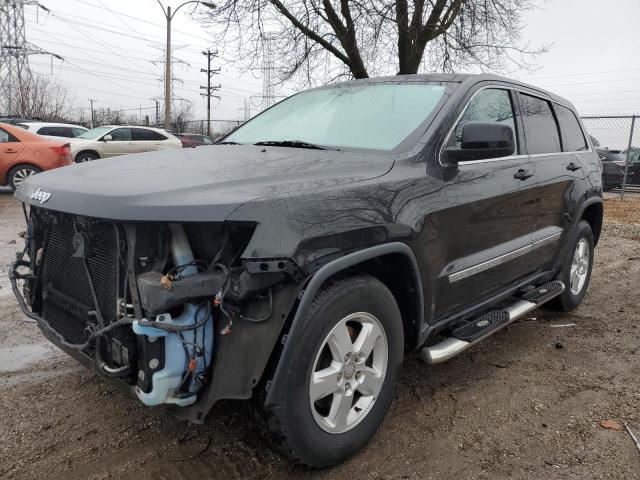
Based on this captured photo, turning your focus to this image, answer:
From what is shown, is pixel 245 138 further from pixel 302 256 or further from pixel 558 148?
pixel 558 148

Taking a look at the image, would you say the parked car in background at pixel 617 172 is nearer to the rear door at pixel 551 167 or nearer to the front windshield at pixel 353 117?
the rear door at pixel 551 167

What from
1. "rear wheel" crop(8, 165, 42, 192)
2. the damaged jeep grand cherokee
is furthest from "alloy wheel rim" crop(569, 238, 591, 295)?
"rear wheel" crop(8, 165, 42, 192)

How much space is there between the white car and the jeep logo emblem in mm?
13278

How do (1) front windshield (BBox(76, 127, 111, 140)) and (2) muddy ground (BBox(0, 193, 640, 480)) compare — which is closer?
(2) muddy ground (BBox(0, 193, 640, 480))

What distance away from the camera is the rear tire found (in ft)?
15.1

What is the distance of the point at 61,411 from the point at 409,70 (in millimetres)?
11558

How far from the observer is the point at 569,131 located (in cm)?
473

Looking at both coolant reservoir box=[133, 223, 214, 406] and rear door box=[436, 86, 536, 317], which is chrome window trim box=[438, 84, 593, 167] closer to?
rear door box=[436, 86, 536, 317]

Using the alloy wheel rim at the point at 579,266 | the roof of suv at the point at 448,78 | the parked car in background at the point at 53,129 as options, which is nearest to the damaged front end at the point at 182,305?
the roof of suv at the point at 448,78

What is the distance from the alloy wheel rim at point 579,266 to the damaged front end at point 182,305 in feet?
11.7

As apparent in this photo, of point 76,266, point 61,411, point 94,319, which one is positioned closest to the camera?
point 94,319

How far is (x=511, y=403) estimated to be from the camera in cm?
313

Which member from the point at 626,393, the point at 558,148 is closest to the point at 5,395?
the point at 626,393

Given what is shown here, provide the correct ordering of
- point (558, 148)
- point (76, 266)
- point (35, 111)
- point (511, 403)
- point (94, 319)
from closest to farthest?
point (94, 319)
point (76, 266)
point (511, 403)
point (558, 148)
point (35, 111)
